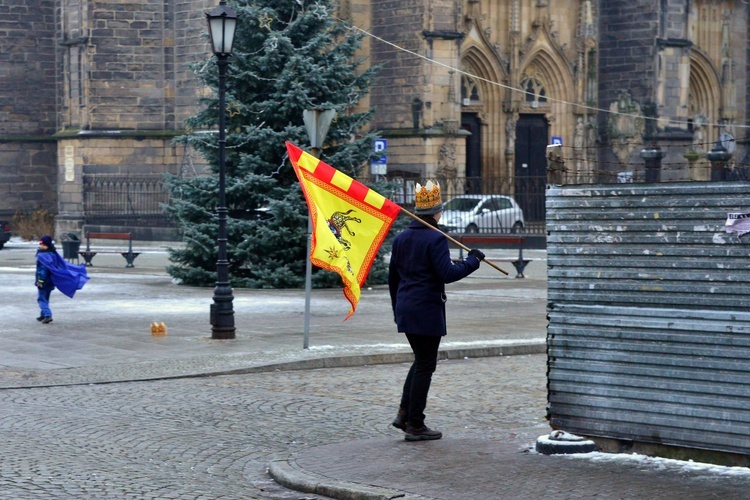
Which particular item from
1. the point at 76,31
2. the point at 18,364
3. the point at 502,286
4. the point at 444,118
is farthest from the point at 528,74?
the point at 18,364

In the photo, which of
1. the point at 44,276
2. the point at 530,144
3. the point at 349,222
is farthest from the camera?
the point at 530,144

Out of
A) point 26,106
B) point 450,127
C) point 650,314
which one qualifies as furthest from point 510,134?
point 650,314

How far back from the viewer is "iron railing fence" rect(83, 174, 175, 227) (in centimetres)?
3991

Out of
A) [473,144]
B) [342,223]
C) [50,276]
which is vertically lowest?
[50,276]

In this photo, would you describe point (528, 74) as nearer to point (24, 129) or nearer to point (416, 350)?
point (24, 129)

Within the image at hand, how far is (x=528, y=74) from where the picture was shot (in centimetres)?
4591

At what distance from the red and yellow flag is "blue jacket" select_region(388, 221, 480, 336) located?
1.11 meters

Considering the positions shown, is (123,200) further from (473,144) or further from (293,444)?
(293,444)

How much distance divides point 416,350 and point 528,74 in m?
37.5

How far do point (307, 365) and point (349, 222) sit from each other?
3.02m

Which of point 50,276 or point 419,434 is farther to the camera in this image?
point 50,276

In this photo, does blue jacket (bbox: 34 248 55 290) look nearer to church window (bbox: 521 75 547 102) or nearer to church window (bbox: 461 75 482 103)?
church window (bbox: 461 75 482 103)

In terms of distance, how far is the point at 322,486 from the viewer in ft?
25.6

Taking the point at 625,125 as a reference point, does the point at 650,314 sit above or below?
below
